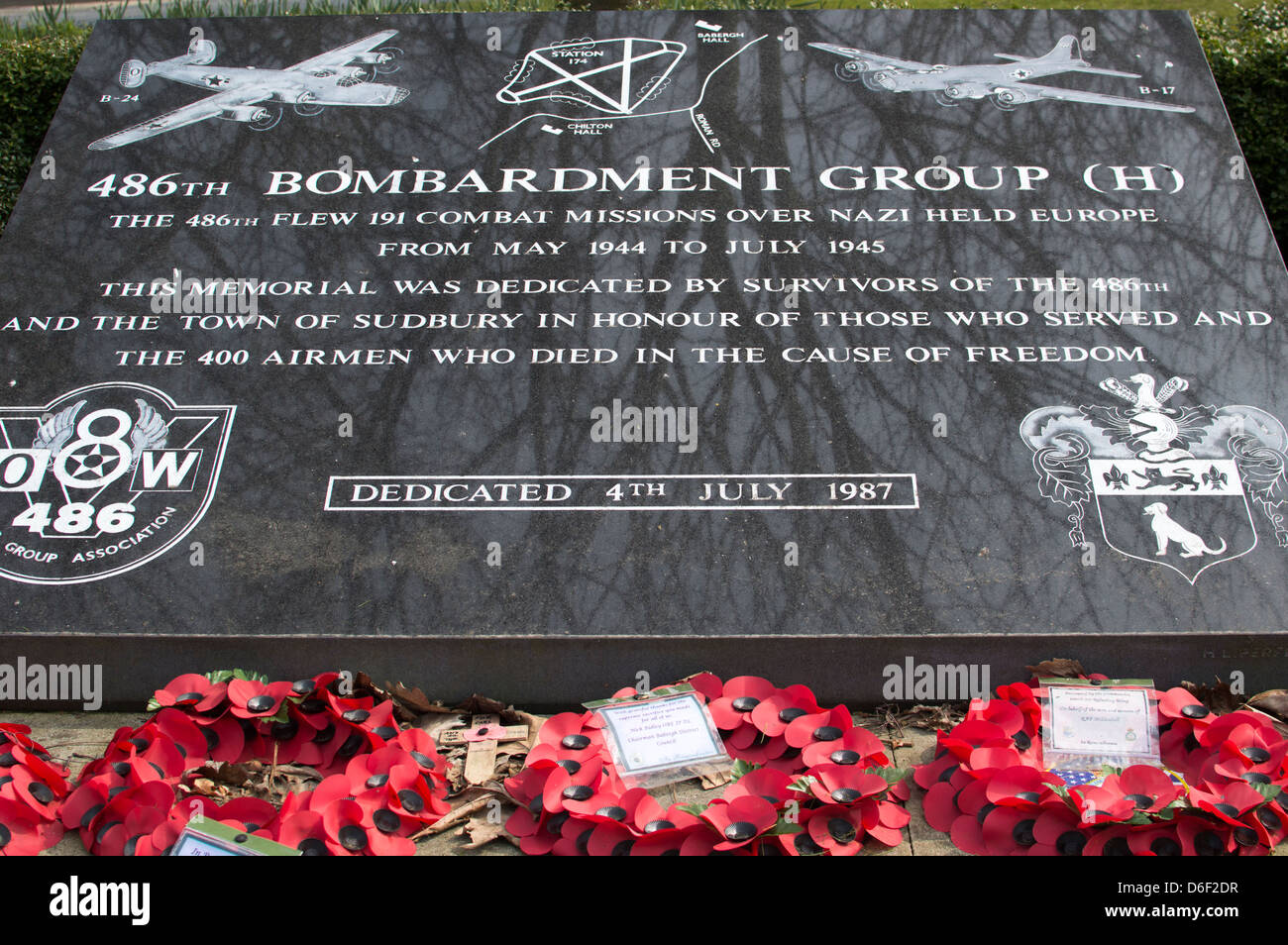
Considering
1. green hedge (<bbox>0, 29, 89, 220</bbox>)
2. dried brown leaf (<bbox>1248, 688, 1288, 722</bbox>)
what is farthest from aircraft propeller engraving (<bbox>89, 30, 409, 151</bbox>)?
dried brown leaf (<bbox>1248, 688, 1288, 722</bbox>)

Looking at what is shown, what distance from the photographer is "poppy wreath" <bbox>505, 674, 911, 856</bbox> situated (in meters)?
2.55

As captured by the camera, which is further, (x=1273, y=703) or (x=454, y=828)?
(x=1273, y=703)

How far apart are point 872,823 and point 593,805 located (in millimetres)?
641

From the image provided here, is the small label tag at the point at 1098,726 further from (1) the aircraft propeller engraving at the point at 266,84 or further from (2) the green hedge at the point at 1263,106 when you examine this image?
(2) the green hedge at the point at 1263,106

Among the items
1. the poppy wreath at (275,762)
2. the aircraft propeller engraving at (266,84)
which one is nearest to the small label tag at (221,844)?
the poppy wreath at (275,762)

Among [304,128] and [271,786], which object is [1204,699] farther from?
[304,128]

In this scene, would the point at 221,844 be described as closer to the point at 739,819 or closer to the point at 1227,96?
the point at 739,819

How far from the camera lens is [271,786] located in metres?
2.96

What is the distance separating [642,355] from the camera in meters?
3.88

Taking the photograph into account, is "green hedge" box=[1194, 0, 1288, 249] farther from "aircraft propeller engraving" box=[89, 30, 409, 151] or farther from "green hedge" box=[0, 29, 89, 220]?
"green hedge" box=[0, 29, 89, 220]

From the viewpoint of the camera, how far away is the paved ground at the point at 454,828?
2.70 metres

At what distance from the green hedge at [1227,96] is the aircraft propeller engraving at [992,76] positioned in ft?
5.39

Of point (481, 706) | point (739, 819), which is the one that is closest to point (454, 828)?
point (481, 706)

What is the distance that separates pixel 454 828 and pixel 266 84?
3285 mm
